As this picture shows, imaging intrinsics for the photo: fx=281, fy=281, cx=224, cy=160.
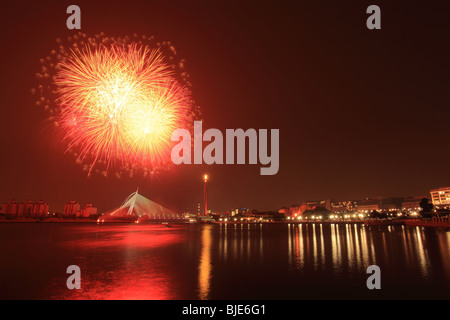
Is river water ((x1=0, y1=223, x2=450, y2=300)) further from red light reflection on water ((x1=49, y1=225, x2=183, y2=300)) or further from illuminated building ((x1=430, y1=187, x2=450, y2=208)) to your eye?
illuminated building ((x1=430, y1=187, x2=450, y2=208))

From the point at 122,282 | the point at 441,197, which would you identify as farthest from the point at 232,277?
the point at 441,197

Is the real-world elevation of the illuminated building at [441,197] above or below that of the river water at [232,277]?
above

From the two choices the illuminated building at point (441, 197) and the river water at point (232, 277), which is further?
the illuminated building at point (441, 197)

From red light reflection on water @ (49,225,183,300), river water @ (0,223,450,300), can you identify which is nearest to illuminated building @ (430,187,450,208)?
river water @ (0,223,450,300)

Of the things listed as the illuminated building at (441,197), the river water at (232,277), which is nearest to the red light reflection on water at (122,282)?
the river water at (232,277)

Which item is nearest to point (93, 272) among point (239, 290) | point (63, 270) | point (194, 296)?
point (63, 270)

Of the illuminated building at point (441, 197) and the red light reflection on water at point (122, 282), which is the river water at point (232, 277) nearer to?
the red light reflection on water at point (122, 282)

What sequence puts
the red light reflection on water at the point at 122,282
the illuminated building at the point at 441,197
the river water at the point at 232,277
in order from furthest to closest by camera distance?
the illuminated building at the point at 441,197 → the river water at the point at 232,277 → the red light reflection on water at the point at 122,282

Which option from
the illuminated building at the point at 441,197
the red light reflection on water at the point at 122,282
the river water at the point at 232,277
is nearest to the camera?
the red light reflection on water at the point at 122,282
